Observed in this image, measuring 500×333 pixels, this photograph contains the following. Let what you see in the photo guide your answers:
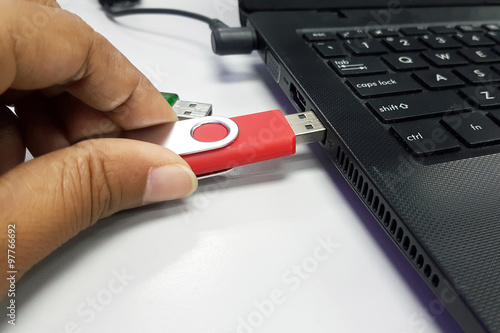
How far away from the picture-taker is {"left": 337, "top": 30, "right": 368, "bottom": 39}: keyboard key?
483 millimetres

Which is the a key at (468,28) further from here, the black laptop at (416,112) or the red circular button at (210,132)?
the red circular button at (210,132)

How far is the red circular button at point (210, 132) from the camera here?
1.11 ft

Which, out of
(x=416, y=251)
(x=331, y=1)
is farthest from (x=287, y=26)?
(x=416, y=251)

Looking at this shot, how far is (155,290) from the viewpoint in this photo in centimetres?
27

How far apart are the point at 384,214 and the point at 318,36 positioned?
276mm

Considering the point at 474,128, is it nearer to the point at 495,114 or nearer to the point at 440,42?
the point at 495,114

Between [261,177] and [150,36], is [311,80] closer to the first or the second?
[261,177]

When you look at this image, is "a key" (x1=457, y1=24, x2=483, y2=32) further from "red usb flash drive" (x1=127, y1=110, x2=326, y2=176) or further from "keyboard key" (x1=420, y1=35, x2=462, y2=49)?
"red usb flash drive" (x1=127, y1=110, x2=326, y2=176)

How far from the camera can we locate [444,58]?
46 cm

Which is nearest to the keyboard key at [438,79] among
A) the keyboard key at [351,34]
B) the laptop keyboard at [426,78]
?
the laptop keyboard at [426,78]

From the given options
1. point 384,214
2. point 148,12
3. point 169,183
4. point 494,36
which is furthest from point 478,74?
point 148,12

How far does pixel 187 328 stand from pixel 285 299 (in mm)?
69

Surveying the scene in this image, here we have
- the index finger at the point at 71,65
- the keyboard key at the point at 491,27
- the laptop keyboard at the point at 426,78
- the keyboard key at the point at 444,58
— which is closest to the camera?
the index finger at the point at 71,65

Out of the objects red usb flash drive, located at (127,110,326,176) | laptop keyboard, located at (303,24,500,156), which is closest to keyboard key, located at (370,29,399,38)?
laptop keyboard, located at (303,24,500,156)
